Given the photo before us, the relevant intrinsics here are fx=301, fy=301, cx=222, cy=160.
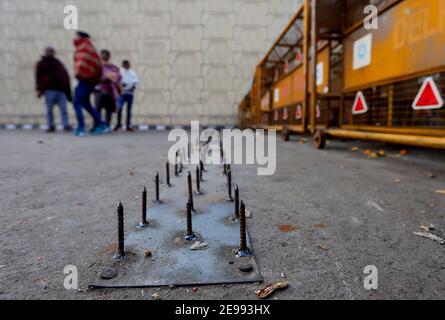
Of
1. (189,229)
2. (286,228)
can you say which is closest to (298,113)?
(286,228)

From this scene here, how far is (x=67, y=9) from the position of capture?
405 inches

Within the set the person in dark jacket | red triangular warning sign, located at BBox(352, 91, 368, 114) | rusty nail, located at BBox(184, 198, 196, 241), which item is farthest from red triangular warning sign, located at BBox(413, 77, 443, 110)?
the person in dark jacket

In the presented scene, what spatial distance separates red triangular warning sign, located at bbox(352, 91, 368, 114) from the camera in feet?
11.0

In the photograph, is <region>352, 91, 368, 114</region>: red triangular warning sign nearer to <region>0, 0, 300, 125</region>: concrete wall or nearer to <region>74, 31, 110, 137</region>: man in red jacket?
<region>74, 31, 110, 137</region>: man in red jacket

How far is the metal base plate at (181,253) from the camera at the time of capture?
0.79m

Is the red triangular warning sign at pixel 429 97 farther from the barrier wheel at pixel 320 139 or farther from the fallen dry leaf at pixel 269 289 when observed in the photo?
the fallen dry leaf at pixel 269 289

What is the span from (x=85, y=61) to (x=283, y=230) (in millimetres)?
5281

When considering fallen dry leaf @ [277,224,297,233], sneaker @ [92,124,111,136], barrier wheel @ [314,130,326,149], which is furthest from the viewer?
sneaker @ [92,124,111,136]

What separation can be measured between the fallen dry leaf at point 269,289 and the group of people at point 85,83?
18.0 ft

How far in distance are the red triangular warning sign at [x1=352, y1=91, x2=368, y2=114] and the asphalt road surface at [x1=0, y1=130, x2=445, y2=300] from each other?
120 cm

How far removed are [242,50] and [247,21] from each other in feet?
3.36

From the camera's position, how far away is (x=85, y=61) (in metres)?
5.27

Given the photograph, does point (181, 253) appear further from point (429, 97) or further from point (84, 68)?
point (84, 68)

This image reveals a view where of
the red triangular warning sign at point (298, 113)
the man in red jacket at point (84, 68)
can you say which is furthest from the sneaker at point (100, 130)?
the red triangular warning sign at point (298, 113)
